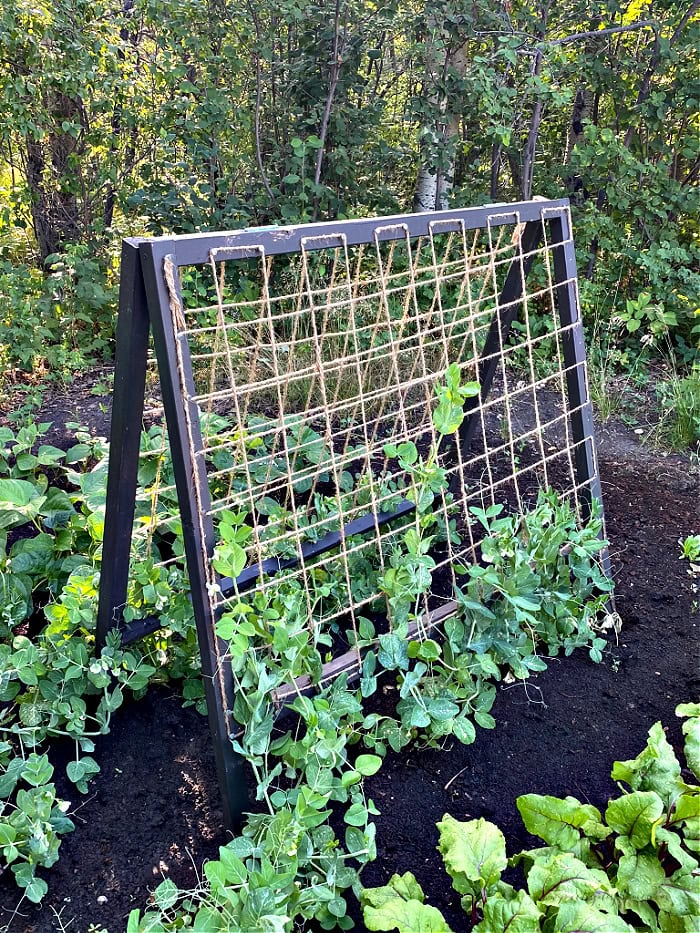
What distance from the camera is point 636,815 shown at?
1.44m

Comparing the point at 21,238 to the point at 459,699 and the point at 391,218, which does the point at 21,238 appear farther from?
the point at 459,699

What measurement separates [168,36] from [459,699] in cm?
415

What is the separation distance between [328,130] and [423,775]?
379 centimetres

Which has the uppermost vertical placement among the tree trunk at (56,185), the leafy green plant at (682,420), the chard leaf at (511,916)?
the tree trunk at (56,185)

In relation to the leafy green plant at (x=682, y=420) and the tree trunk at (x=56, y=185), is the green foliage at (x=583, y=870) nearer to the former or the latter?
the leafy green plant at (x=682, y=420)

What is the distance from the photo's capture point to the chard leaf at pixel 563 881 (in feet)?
4.24

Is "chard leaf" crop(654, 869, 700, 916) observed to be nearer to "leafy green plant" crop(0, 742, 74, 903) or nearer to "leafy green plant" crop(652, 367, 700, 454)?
"leafy green plant" crop(0, 742, 74, 903)

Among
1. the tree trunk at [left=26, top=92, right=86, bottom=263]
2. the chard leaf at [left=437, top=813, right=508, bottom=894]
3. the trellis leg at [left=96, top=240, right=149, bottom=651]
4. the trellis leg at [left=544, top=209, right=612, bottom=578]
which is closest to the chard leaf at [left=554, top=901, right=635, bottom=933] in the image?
the chard leaf at [left=437, top=813, right=508, bottom=894]

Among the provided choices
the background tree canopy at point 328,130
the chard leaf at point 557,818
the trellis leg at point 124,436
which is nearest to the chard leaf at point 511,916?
the chard leaf at point 557,818

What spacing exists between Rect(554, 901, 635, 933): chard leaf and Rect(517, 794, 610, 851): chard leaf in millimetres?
234

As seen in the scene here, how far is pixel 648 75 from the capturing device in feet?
14.0

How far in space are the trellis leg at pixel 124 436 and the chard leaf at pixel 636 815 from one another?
3.97 feet

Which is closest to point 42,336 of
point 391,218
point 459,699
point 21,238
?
point 21,238

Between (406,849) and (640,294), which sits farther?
(640,294)
